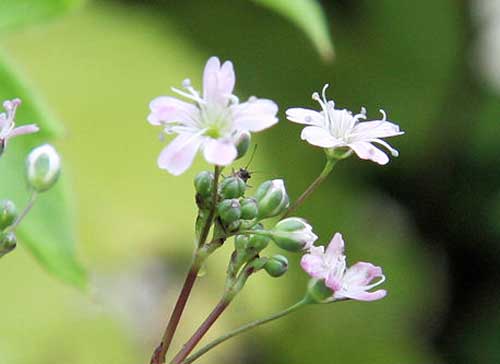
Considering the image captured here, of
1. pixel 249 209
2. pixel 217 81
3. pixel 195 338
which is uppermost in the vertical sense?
pixel 217 81

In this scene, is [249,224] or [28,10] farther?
[28,10]

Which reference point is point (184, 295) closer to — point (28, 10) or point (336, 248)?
point (336, 248)

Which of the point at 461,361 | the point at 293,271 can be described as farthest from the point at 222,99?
the point at 461,361

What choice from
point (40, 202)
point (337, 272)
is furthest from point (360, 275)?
point (40, 202)

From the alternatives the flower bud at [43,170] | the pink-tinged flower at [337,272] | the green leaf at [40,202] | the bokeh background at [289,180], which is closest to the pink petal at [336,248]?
the pink-tinged flower at [337,272]

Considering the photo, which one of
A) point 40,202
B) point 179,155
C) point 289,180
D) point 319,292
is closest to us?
point 179,155

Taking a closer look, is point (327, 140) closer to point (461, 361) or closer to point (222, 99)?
point (222, 99)

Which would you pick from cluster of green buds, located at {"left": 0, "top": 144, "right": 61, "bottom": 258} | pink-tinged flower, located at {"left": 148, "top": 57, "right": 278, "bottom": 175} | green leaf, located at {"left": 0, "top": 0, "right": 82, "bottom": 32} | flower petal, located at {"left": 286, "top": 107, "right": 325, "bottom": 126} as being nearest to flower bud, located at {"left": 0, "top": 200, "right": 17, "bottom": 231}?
cluster of green buds, located at {"left": 0, "top": 144, "right": 61, "bottom": 258}
